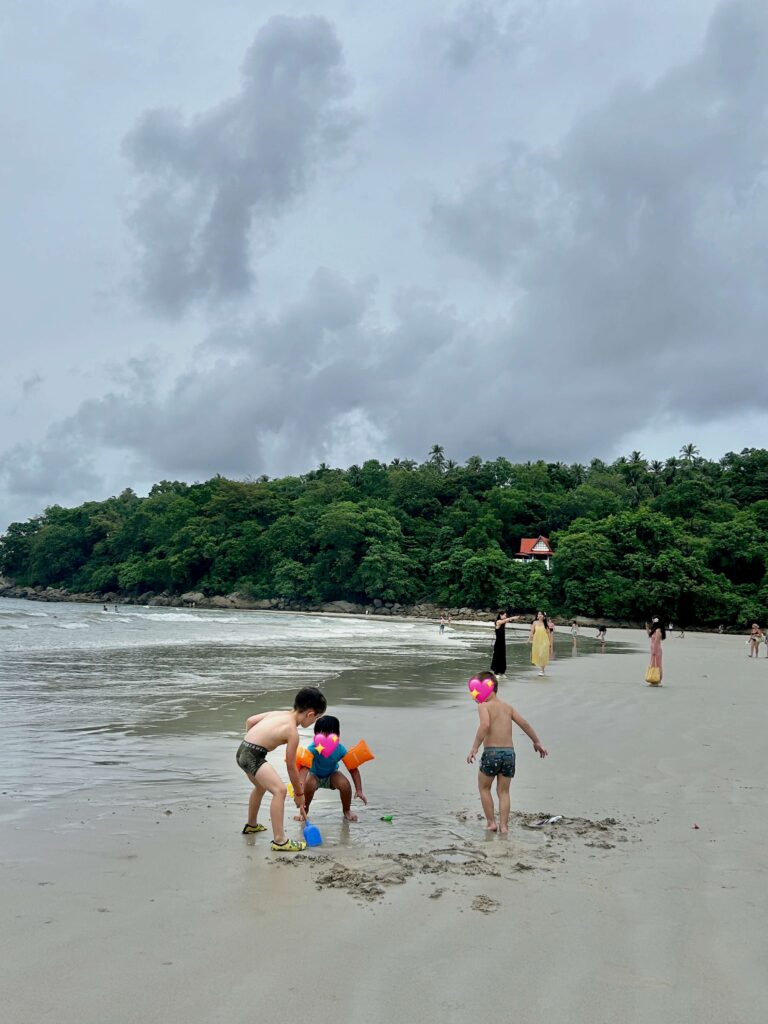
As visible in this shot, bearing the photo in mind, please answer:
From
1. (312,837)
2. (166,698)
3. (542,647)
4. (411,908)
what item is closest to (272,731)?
(312,837)

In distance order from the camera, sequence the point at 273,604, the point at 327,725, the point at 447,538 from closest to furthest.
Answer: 1. the point at 327,725
2. the point at 447,538
3. the point at 273,604

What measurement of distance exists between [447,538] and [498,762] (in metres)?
78.4

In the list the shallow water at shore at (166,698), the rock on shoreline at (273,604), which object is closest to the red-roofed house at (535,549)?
the rock on shoreline at (273,604)

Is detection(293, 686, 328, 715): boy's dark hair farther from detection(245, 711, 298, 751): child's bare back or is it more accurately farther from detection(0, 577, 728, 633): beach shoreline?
detection(0, 577, 728, 633): beach shoreline

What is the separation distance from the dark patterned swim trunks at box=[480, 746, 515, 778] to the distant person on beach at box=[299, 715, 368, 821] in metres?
1.09

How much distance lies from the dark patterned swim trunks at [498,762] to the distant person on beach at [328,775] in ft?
3.58

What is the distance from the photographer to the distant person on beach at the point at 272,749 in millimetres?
5801

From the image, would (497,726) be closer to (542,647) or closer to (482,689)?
(482,689)

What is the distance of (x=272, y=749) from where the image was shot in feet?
20.2

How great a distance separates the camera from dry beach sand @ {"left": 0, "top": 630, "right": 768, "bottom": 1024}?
3.50 m

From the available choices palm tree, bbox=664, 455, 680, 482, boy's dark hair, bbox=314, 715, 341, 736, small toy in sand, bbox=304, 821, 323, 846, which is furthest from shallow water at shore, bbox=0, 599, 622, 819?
palm tree, bbox=664, 455, 680, 482

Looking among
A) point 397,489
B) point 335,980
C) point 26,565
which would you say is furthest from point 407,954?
point 26,565

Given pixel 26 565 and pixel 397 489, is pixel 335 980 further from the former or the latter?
pixel 26 565

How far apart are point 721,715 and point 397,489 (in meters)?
83.6
